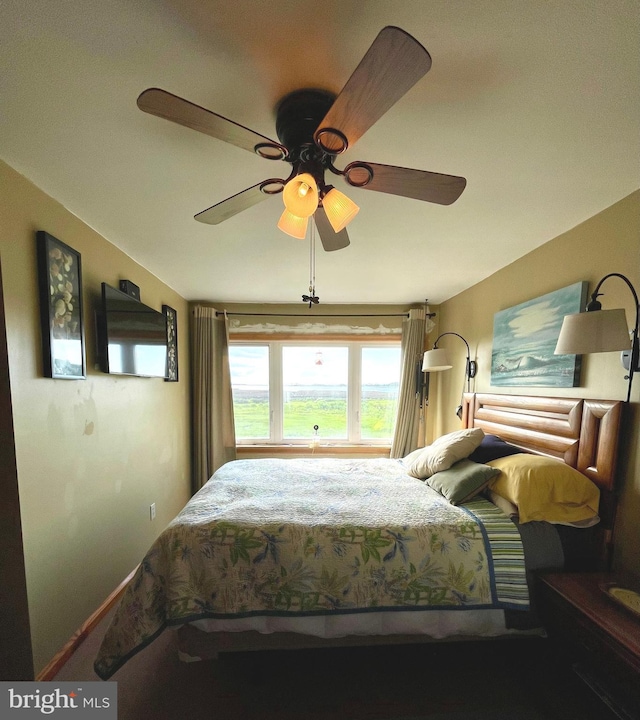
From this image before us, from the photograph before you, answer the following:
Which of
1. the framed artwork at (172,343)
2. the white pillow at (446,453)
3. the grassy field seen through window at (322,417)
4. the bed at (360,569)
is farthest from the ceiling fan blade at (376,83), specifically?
the grassy field seen through window at (322,417)

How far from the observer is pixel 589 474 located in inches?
60.7

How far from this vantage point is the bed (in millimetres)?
1346

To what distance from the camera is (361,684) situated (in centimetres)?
140

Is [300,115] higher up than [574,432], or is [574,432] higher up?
[300,115]

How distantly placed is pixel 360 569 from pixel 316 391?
8.19 ft

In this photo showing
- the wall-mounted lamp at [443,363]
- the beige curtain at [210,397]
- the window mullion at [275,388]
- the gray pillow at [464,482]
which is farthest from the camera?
the window mullion at [275,388]

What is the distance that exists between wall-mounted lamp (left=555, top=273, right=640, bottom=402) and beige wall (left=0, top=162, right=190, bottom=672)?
246 centimetres

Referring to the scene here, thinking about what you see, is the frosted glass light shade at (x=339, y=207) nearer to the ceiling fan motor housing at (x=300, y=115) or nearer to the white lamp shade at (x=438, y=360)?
the ceiling fan motor housing at (x=300, y=115)

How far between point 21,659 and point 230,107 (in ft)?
8.12

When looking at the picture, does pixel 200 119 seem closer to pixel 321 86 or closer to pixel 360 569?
pixel 321 86

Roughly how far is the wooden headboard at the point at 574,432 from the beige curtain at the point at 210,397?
2780 mm

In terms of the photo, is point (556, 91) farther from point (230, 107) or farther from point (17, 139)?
point (17, 139)

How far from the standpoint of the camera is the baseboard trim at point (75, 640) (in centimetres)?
141

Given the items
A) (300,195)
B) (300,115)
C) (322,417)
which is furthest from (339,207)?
(322,417)
